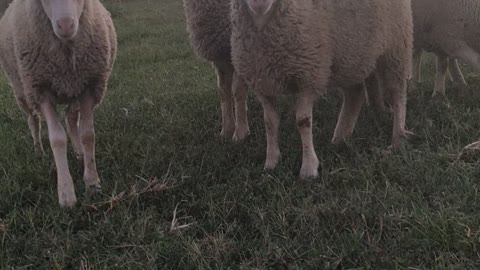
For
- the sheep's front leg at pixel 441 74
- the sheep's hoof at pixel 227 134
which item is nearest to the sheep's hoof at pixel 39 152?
the sheep's hoof at pixel 227 134

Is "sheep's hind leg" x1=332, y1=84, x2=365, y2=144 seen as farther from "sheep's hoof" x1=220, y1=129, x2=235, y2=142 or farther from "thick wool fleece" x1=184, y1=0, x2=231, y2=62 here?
"thick wool fleece" x1=184, y1=0, x2=231, y2=62

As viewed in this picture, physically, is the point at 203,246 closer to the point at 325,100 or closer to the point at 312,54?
the point at 312,54

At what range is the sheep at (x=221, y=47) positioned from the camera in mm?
4680

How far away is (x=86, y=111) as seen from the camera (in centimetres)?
393

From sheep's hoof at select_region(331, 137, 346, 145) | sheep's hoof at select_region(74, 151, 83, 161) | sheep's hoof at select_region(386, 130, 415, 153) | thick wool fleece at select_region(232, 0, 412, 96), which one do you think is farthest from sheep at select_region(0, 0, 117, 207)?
sheep's hoof at select_region(386, 130, 415, 153)

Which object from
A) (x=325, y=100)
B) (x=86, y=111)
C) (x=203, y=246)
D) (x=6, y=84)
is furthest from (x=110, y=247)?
(x=6, y=84)

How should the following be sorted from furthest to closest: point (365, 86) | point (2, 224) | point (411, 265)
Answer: point (365, 86) < point (2, 224) < point (411, 265)

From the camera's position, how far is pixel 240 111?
16.4 ft

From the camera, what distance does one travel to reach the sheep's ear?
3.59 m

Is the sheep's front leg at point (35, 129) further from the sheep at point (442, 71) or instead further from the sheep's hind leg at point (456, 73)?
the sheep's hind leg at point (456, 73)

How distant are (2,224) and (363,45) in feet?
9.43

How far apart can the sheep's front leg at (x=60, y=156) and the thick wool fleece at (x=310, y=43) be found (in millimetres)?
Answer: 1373

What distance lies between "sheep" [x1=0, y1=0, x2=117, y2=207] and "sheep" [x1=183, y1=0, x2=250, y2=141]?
0.99 m

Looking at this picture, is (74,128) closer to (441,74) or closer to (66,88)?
(66,88)
